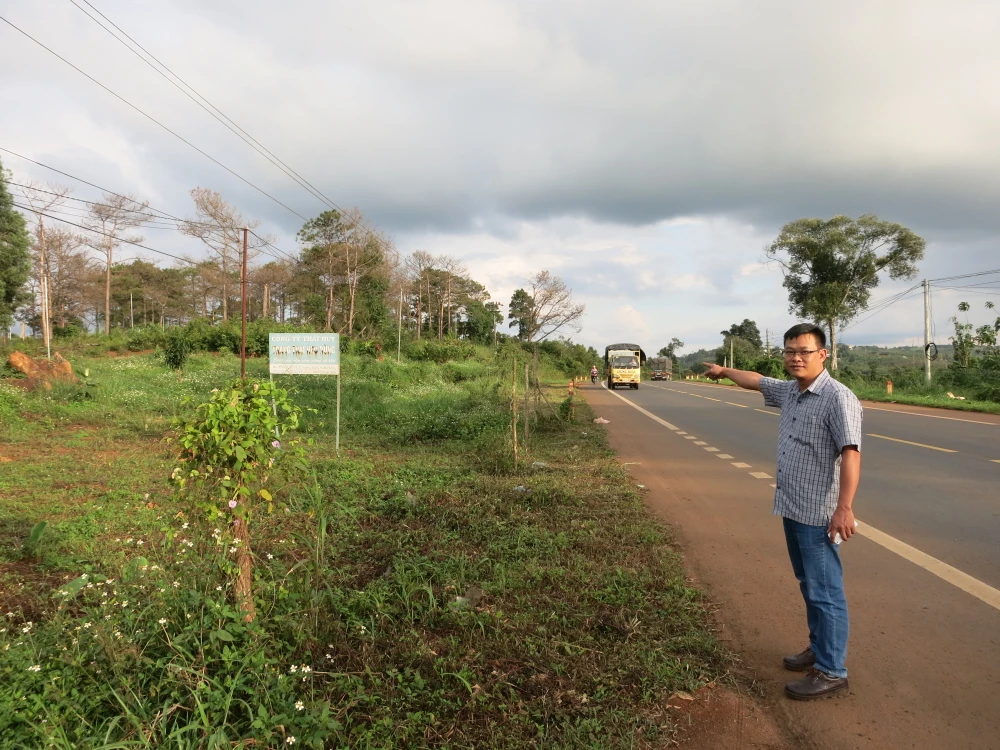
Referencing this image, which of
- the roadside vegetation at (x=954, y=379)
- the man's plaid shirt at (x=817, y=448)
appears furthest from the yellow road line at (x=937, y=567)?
the roadside vegetation at (x=954, y=379)

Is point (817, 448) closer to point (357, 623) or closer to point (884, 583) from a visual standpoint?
point (884, 583)

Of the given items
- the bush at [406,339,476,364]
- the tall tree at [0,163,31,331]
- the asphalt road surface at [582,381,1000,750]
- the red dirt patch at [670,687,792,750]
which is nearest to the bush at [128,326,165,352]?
the tall tree at [0,163,31,331]

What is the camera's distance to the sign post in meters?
9.92

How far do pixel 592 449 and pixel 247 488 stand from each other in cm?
796

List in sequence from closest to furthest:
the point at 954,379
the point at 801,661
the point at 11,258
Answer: the point at 801,661, the point at 954,379, the point at 11,258

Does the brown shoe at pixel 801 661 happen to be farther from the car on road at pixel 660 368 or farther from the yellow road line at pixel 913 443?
the car on road at pixel 660 368

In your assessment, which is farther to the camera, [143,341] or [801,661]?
[143,341]

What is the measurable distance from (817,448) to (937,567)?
2634 millimetres

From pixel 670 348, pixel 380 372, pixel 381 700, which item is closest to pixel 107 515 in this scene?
pixel 381 700

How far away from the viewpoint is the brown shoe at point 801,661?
3002mm

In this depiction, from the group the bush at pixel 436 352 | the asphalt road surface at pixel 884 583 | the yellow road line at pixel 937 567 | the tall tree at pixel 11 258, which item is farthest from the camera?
the bush at pixel 436 352

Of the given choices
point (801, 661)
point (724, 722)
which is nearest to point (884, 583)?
point (801, 661)

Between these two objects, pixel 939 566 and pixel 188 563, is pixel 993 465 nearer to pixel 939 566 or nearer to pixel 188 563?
pixel 939 566

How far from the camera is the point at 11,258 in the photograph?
35031 mm
